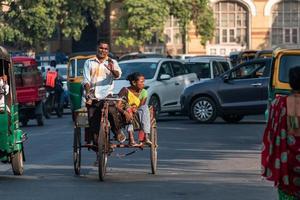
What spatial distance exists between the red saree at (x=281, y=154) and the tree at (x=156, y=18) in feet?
141

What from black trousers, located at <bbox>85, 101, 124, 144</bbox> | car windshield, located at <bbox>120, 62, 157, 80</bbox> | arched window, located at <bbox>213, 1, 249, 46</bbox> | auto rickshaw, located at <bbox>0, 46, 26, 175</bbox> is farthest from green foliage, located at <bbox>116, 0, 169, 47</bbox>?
black trousers, located at <bbox>85, 101, 124, 144</bbox>

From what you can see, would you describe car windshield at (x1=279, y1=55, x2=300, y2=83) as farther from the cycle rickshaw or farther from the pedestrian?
the pedestrian

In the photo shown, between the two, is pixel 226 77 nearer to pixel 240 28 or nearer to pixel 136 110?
pixel 136 110

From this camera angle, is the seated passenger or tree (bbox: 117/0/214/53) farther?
tree (bbox: 117/0/214/53)

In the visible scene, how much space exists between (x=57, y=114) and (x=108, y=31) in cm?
3019

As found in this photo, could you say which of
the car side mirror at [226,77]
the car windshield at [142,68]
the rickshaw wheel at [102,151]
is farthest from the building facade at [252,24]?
the rickshaw wheel at [102,151]

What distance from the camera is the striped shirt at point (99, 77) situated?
43.5 ft

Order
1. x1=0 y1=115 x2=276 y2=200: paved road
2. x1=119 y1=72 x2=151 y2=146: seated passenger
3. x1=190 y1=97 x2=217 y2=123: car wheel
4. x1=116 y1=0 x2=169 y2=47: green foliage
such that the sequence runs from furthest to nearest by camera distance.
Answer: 1. x1=116 y1=0 x2=169 y2=47: green foliage
2. x1=190 y1=97 x2=217 y2=123: car wheel
3. x1=119 y1=72 x2=151 y2=146: seated passenger
4. x1=0 y1=115 x2=276 y2=200: paved road

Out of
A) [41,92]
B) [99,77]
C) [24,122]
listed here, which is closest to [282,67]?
[99,77]

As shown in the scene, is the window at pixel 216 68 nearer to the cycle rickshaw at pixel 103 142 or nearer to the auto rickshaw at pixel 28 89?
the auto rickshaw at pixel 28 89

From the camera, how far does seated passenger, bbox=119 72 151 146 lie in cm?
1309

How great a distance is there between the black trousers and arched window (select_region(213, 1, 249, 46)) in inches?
1913

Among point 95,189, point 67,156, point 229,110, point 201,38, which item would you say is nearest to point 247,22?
point 201,38

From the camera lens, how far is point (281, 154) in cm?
738
